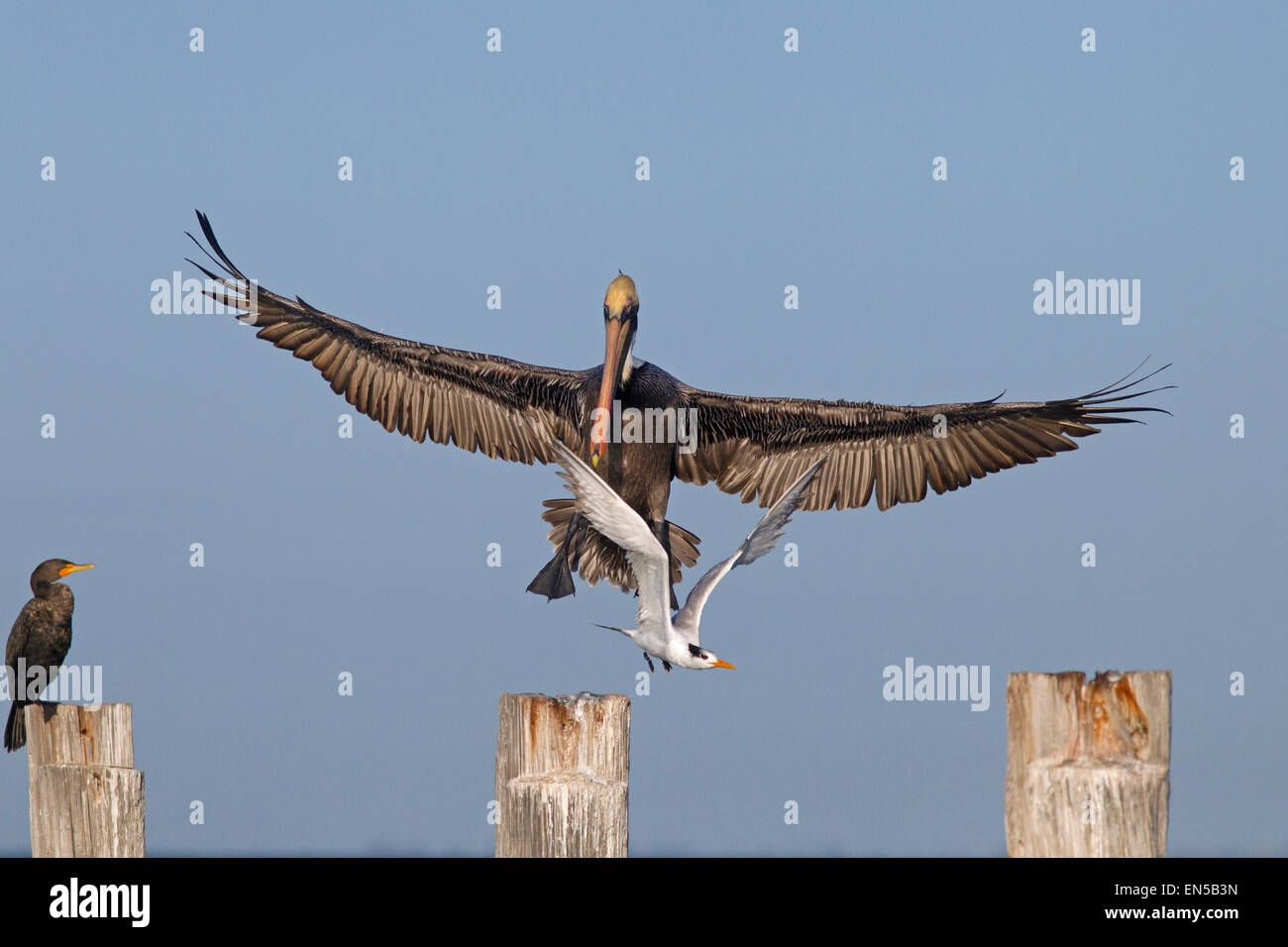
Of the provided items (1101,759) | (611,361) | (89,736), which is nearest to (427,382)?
(611,361)

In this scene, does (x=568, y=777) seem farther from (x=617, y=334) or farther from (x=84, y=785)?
(x=617, y=334)

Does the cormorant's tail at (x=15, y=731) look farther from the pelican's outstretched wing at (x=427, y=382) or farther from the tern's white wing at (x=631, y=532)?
the tern's white wing at (x=631, y=532)

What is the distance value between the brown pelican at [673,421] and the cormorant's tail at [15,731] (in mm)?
3451

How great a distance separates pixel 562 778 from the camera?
6.00 metres

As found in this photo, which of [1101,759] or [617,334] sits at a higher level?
[617,334]

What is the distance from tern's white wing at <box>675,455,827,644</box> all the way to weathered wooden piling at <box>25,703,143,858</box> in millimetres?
2779

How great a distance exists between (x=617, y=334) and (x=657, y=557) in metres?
3.47

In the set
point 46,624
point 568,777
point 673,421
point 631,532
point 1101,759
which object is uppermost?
point 673,421

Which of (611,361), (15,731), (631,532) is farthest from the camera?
(611,361)

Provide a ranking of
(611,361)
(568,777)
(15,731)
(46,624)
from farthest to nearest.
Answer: (46,624)
(611,361)
(15,731)
(568,777)

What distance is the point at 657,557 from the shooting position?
727cm

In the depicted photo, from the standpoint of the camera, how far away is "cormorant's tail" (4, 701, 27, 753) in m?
9.57

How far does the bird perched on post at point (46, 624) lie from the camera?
10.9 m
